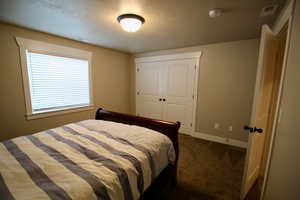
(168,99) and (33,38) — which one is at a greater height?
(33,38)

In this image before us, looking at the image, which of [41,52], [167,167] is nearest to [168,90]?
[167,167]

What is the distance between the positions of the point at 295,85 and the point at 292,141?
0.44 metres

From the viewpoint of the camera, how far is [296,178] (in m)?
0.99

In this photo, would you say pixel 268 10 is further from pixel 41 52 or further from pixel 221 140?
pixel 41 52

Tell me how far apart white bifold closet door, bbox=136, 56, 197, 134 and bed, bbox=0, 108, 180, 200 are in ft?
6.35

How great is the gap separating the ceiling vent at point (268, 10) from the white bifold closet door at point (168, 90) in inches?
61.9

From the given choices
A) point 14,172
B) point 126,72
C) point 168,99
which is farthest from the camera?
point 126,72

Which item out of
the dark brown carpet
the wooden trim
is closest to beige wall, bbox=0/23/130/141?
the wooden trim

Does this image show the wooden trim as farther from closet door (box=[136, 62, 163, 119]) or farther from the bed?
the bed

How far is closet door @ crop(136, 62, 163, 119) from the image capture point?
12.7 ft

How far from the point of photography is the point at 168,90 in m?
3.70

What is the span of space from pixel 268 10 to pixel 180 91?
2200 millimetres

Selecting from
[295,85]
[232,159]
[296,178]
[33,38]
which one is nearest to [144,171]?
[296,178]

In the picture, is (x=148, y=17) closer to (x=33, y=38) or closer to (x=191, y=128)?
(x=33, y=38)
